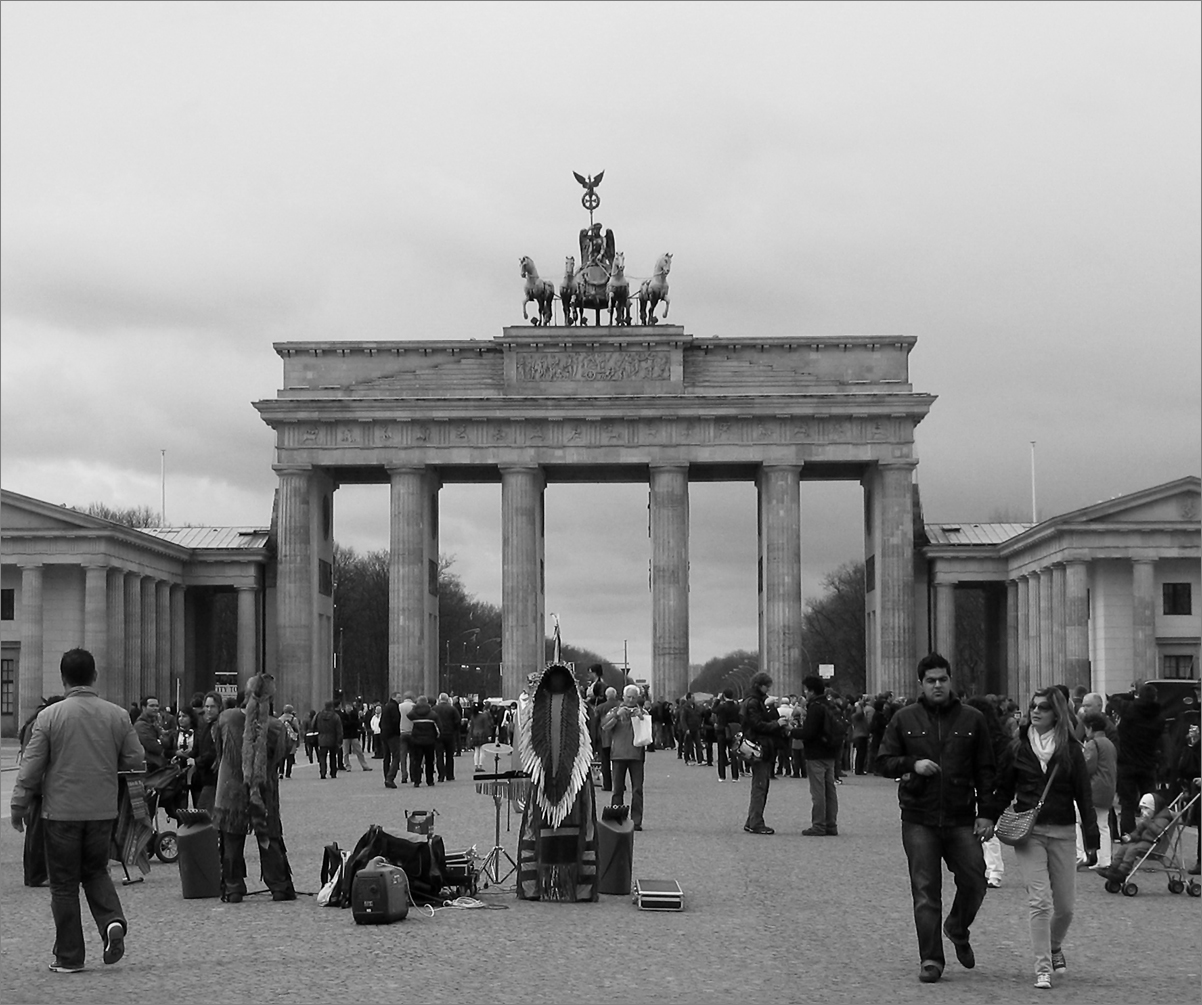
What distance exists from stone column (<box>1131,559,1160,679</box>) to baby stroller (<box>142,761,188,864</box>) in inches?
2075

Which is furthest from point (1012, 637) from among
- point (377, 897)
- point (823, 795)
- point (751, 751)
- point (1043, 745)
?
point (1043, 745)

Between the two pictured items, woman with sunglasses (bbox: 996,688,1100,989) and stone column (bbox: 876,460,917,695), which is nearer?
woman with sunglasses (bbox: 996,688,1100,989)

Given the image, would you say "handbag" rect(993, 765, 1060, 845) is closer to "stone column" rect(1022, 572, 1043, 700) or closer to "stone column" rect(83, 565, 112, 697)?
"stone column" rect(1022, 572, 1043, 700)

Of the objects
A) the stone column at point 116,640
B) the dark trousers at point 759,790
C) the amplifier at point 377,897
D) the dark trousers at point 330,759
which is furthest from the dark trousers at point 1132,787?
the stone column at point 116,640

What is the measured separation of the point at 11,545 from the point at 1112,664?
42.3m

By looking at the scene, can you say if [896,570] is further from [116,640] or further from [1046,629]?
[116,640]

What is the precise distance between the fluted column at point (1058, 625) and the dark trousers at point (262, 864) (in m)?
57.0

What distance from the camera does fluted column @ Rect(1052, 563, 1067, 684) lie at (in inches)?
2869

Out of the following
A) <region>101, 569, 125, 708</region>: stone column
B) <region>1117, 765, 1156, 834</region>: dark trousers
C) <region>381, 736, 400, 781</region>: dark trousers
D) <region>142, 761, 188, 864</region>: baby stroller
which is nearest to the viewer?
<region>142, 761, 188, 864</region>: baby stroller

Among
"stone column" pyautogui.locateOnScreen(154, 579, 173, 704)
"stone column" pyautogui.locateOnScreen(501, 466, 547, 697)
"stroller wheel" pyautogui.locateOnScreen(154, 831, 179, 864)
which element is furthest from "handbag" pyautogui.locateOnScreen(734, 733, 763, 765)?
"stone column" pyautogui.locateOnScreen(154, 579, 173, 704)

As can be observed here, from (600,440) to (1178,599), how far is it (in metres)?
25.0

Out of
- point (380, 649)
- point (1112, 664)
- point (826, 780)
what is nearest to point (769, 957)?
point (826, 780)

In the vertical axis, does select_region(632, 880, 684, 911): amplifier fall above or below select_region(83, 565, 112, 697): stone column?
below

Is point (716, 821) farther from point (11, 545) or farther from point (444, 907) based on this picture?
point (11, 545)
